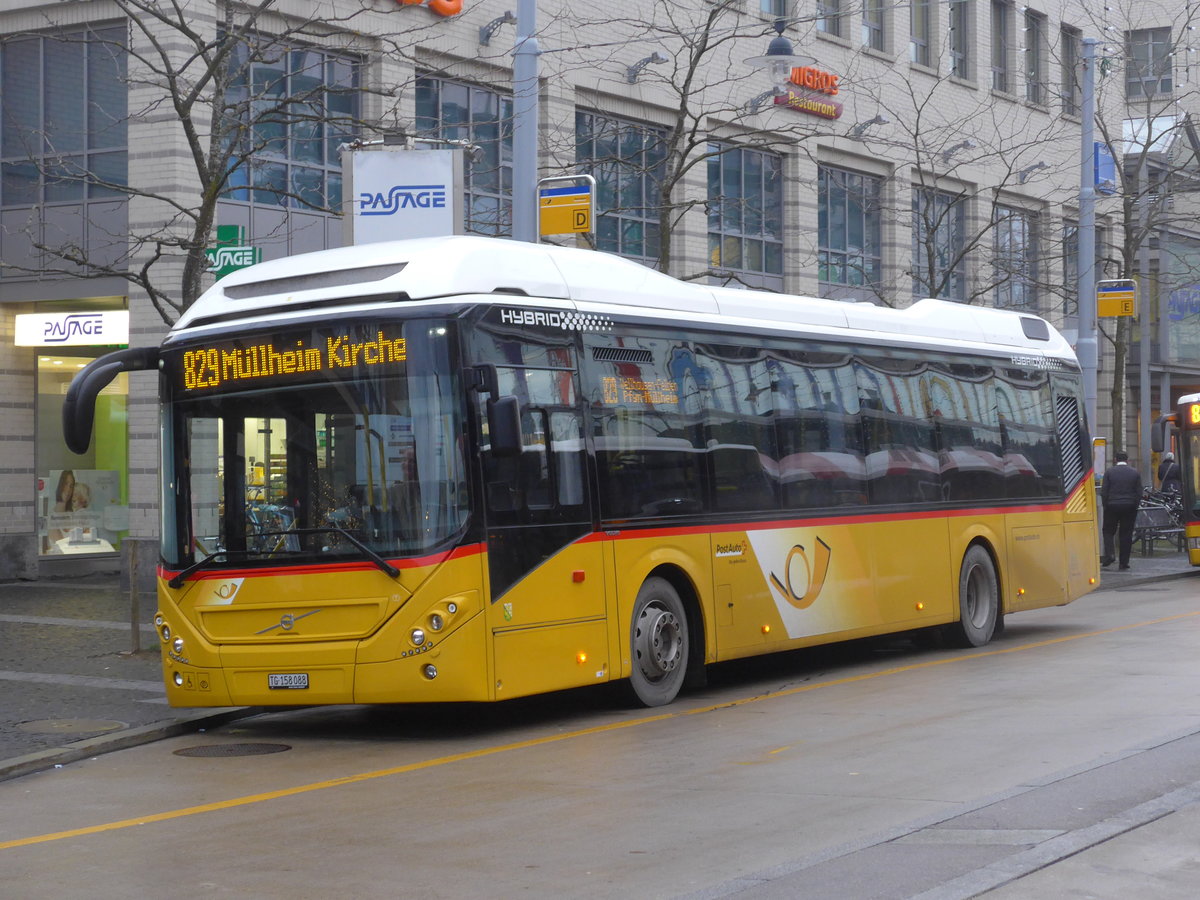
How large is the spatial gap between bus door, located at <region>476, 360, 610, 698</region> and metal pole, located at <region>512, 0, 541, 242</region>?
15.7ft

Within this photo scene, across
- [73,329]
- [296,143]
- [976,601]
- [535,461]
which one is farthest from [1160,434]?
[535,461]

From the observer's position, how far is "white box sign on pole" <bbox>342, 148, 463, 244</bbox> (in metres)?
16.8

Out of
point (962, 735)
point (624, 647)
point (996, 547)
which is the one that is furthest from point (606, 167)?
point (962, 735)

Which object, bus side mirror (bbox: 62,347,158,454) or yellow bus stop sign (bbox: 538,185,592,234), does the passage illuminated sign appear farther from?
yellow bus stop sign (bbox: 538,185,592,234)

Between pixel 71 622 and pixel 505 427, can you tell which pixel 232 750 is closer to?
pixel 505 427

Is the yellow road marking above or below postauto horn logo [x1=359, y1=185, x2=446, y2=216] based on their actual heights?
below

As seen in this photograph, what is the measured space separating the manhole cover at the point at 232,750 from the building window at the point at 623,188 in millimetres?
16653

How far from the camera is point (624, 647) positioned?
39.4 feet

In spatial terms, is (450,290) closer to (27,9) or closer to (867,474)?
(867,474)

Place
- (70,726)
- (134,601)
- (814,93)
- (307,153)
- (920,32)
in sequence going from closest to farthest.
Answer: (70,726), (134,601), (307,153), (814,93), (920,32)

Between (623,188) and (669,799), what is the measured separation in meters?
19.5

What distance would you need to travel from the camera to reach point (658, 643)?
1251 cm

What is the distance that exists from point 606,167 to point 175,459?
16.1m

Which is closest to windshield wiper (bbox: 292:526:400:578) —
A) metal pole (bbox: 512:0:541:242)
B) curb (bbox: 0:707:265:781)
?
curb (bbox: 0:707:265:781)
